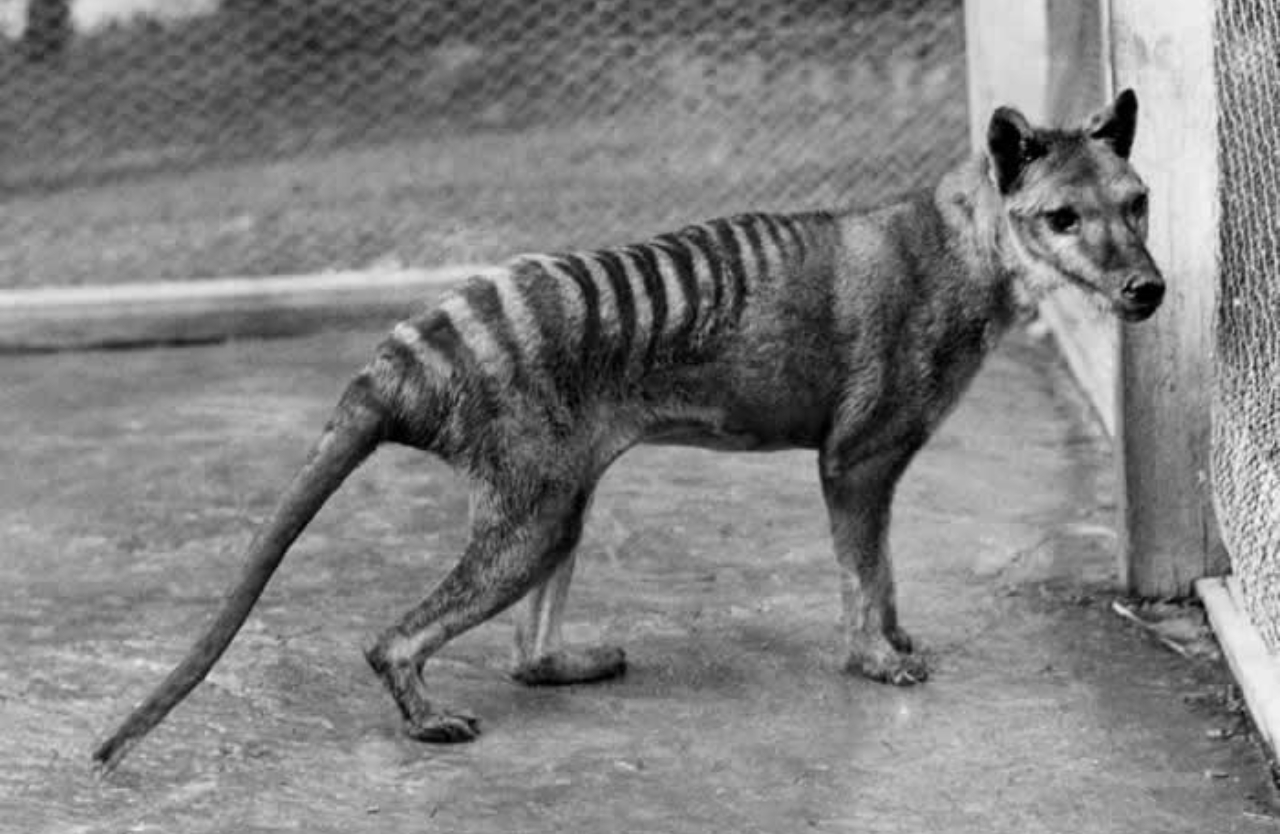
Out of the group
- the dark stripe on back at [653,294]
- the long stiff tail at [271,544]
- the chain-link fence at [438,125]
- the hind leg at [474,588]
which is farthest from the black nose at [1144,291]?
the chain-link fence at [438,125]

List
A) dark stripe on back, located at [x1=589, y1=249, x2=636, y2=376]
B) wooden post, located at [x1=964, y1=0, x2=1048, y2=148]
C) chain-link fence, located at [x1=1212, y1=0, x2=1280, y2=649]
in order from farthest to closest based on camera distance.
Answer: wooden post, located at [x1=964, y1=0, x2=1048, y2=148] < dark stripe on back, located at [x1=589, y1=249, x2=636, y2=376] < chain-link fence, located at [x1=1212, y1=0, x2=1280, y2=649]

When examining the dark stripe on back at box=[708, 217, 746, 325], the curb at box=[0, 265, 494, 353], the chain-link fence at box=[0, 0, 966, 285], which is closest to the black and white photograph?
the dark stripe on back at box=[708, 217, 746, 325]

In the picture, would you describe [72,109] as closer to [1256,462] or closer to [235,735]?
[235,735]

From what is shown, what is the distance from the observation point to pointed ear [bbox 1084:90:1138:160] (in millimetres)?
5863

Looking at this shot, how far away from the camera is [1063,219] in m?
5.78

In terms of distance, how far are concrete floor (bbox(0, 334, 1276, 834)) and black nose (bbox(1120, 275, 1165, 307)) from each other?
0.97m

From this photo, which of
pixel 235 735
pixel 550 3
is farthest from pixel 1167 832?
pixel 550 3

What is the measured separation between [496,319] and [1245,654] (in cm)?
191

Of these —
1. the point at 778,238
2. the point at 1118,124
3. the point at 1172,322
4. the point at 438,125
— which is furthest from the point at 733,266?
the point at 438,125

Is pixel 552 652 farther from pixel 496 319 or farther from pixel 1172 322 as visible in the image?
pixel 1172 322

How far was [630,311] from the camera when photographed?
581cm

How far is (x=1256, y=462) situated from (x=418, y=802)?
2052 mm

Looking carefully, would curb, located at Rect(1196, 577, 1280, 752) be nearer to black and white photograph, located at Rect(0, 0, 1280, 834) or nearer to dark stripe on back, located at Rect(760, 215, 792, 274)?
black and white photograph, located at Rect(0, 0, 1280, 834)

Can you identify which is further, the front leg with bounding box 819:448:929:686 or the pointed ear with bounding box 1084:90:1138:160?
the front leg with bounding box 819:448:929:686
